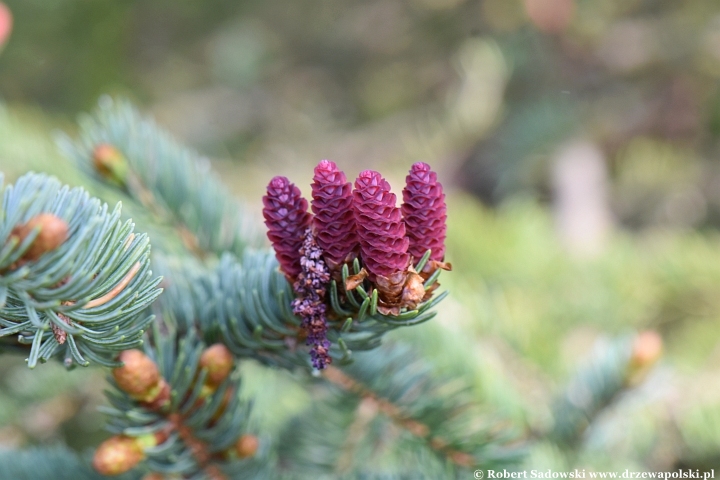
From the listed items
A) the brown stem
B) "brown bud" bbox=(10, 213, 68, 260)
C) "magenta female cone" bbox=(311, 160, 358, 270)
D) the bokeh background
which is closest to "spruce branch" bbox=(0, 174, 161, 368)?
"brown bud" bbox=(10, 213, 68, 260)

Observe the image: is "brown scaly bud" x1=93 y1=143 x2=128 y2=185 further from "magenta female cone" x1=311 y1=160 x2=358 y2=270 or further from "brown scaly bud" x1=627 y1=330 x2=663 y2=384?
"brown scaly bud" x1=627 y1=330 x2=663 y2=384

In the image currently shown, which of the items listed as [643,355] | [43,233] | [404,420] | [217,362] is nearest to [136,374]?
[217,362]

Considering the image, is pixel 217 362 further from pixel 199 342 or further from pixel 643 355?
pixel 643 355

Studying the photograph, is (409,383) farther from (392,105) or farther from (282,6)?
(282,6)

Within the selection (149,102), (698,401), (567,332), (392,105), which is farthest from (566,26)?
(149,102)

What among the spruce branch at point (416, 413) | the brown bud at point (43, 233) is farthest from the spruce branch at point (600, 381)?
the brown bud at point (43, 233)

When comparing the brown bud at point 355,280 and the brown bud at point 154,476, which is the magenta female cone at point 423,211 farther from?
the brown bud at point 154,476
